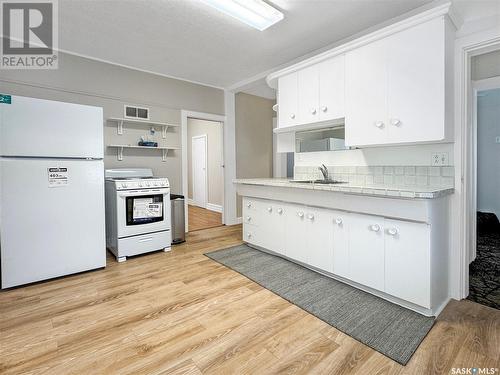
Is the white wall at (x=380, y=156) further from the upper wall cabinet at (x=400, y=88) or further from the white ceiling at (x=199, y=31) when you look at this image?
the white ceiling at (x=199, y=31)

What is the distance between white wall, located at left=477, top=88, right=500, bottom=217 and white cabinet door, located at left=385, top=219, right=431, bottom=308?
12.5 feet

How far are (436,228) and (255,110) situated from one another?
13.2 feet

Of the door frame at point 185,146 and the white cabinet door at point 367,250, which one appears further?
the door frame at point 185,146

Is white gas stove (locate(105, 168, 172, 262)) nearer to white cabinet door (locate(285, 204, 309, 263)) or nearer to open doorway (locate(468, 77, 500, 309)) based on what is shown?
white cabinet door (locate(285, 204, 309, 263))

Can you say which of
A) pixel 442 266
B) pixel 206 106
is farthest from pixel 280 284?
pixel 206 106

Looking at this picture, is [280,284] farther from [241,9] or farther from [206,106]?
[206,106]

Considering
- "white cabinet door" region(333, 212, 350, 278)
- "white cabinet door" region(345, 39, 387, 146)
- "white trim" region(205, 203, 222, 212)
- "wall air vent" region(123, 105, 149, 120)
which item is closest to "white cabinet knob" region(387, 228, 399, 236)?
"white cabinet door" region(333, 212, 350, 278)

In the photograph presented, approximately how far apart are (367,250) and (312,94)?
169 cm

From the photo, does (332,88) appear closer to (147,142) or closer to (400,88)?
(400,88)

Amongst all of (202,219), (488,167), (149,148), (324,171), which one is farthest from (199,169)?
(488,167)

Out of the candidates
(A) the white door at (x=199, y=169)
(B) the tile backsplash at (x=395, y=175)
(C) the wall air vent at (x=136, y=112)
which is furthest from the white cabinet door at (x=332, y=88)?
(A) the white door at (x=199, y=169)

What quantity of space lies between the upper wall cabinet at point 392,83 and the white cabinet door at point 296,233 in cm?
85

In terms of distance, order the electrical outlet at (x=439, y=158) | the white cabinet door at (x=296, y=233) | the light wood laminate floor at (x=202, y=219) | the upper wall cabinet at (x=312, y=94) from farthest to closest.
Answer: the light wood laminate floor at (x=202, y=219) < the white cabinet door at (x=296, y=233) < the upper wall cabinet at (x=312, y=94) < the electrical outlet at (x=439, y=158)

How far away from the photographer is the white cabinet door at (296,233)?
2.66m
